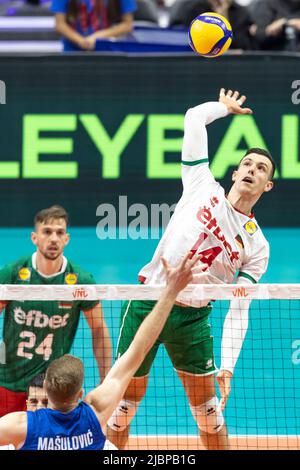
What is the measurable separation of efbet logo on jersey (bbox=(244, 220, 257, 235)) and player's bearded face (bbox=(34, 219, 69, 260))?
1.69 m

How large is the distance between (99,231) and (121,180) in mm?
→ 988

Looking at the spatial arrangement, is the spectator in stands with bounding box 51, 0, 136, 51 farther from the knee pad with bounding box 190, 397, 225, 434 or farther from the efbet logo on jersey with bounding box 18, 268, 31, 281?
the knee pad with bounding box 190, 397, 225, 434

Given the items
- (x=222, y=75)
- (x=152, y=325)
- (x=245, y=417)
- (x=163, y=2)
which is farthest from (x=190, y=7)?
(x=152, y=325)

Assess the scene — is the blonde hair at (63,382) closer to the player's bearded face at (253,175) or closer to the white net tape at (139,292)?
the white net tape at (139,292)

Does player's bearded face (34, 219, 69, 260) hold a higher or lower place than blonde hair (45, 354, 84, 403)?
higher

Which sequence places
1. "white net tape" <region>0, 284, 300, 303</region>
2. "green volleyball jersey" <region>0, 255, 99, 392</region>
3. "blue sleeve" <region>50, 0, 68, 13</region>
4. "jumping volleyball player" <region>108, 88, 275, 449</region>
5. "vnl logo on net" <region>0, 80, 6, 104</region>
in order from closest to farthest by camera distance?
"white net tape" <region>0, 284, 300, 303</region>
"jumping volleyball player" <region>108, 88, 275, 449</region>
"green volleyball jersey" <region>0, 255, 99, 392</region>
"vnl logo on net" <region>0, 80, 6, 104</region>
"blue sleeve" <region>50, 0, 68, 13</region>

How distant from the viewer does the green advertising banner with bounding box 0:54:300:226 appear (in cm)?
1795

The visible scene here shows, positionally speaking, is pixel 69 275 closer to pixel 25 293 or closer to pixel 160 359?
pixel 25 293

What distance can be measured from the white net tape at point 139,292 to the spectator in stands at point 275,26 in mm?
10702

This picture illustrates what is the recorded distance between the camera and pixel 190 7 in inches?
768

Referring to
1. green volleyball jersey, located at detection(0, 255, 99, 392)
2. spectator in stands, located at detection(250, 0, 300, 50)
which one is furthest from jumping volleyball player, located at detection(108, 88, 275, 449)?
spectator in stands, located at detection(250, 0, 300, 50)

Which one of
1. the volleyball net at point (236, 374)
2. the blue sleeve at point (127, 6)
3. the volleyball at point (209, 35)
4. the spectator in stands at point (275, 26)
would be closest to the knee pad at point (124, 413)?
the volleyball net at point (236, 374)

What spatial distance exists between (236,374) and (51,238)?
2.95m
